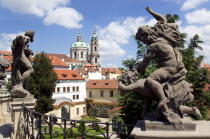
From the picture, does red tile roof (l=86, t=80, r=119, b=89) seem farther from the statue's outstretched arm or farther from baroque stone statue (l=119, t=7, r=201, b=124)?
baroque stone statue (l=119, t=7, r=201, b=124)

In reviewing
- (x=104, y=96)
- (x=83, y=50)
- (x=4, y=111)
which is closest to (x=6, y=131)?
(x=4, y=111)

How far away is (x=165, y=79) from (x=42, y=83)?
917 inches

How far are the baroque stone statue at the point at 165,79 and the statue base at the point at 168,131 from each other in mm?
117

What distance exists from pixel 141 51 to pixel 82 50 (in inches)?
5232

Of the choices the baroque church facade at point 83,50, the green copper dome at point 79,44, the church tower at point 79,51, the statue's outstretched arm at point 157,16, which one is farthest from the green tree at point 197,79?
the green copper dome at point 79,44

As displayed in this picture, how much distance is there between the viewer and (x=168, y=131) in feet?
10.9

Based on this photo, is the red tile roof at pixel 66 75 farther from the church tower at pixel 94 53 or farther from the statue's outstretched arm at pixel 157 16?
the church tower at pixel 94 53

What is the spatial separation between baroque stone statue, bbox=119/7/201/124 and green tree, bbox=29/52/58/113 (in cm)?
2273

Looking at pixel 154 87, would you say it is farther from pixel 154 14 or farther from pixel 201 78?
pixel 201 78

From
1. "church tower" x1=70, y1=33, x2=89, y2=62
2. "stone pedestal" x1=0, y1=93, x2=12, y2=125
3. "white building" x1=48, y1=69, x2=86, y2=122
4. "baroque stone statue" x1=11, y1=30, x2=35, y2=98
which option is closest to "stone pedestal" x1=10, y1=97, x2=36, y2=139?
"baroque stone statue" x1=11, y1=30, x2=35, y2=98

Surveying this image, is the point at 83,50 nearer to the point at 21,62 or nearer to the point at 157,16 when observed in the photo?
the point at 21,62

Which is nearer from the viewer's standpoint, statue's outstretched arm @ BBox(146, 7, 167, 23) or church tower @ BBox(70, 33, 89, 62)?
statue's outstretched arm @ BBox(146, 7, 167, 23)

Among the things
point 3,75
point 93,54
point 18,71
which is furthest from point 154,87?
point 93,54

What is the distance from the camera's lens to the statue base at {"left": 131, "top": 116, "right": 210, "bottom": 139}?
3138 mm
